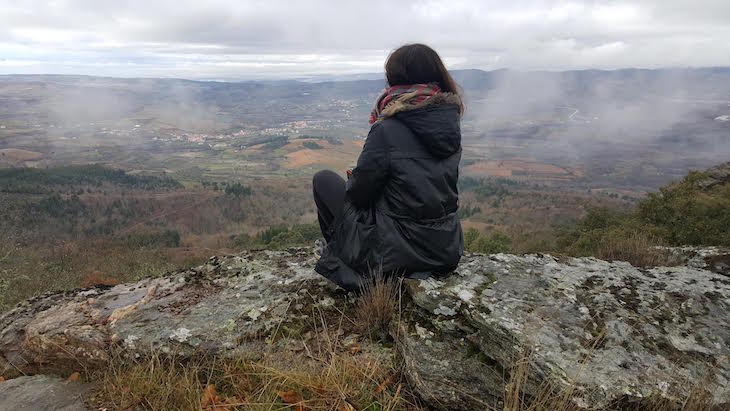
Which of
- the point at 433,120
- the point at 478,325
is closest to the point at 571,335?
the point at 478,325

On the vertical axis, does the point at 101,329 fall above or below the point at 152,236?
above

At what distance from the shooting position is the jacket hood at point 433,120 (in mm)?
2789

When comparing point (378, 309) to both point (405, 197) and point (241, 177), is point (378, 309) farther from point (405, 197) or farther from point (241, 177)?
point (241, 177)

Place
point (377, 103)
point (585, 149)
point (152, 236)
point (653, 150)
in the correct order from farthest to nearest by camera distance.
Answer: point (585, 149) → point (653, 150) → point (152, 236) → point (377, 103)

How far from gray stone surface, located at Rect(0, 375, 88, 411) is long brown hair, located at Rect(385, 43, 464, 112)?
9.91ft

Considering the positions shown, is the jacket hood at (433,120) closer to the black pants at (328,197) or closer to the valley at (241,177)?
the black pants at (328,197)

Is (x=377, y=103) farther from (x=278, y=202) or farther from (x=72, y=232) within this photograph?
(x=278, y=202)

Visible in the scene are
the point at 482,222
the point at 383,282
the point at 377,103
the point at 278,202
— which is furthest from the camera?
the point at 278,202

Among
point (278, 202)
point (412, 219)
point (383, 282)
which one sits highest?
point (412, 219)

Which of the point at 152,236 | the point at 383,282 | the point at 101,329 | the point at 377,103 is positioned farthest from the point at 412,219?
the point at 152,236

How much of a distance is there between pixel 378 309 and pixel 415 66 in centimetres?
186

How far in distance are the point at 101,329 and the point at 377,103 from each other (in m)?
2.78

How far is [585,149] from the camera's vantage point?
13838 centimetres

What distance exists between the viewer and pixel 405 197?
2857 millimetres
